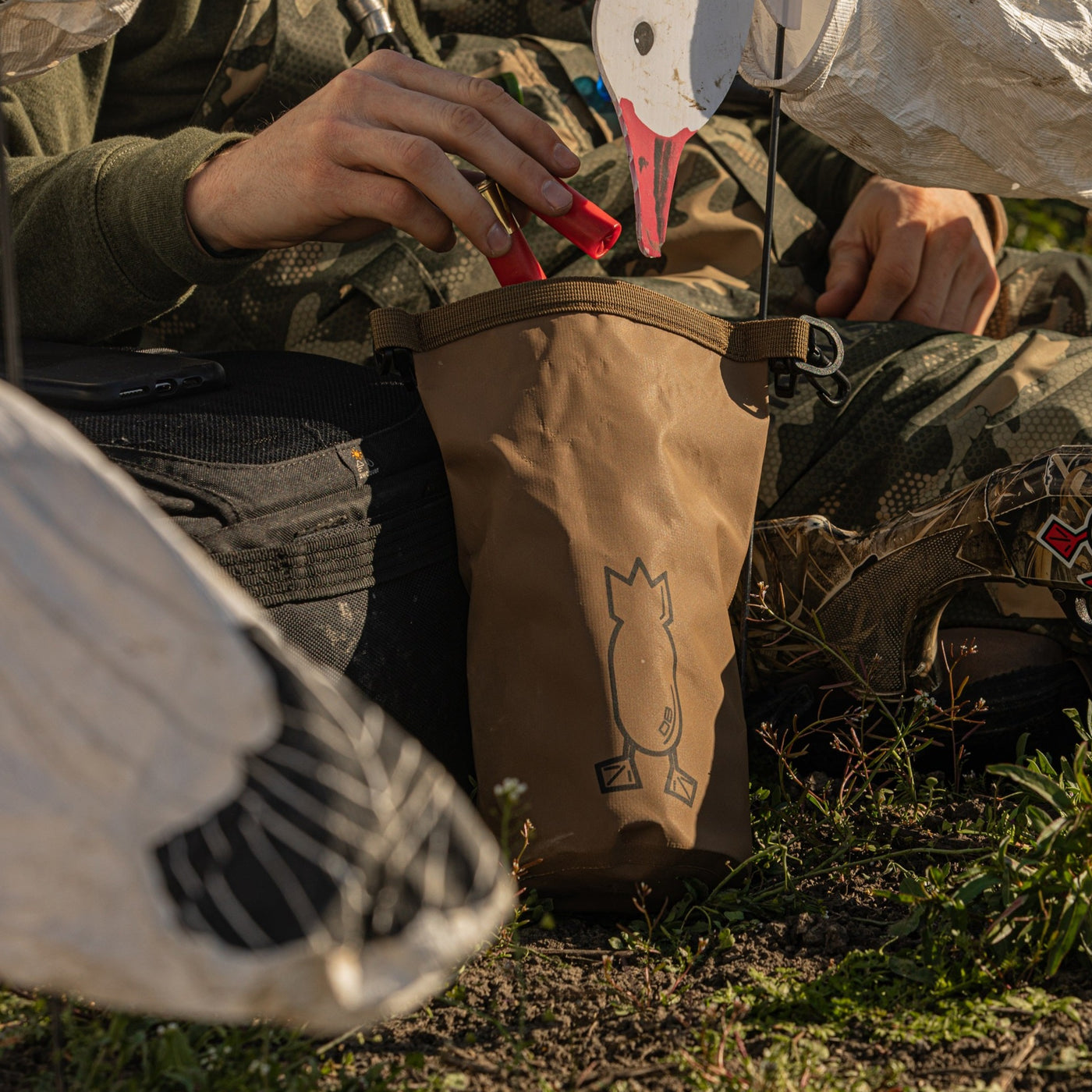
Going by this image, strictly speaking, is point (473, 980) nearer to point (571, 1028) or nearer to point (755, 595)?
point (571, 1028)

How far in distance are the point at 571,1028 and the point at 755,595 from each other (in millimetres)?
659

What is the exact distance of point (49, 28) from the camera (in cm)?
126

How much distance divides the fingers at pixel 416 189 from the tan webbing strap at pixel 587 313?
0.10 meters

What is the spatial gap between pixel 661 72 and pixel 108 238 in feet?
2.66

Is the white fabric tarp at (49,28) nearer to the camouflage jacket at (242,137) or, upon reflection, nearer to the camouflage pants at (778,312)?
the camouflage jacket at (242,137)

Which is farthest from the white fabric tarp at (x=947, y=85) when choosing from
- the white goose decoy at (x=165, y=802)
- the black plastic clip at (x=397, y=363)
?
the white goose decoy at (x=165, y=802)

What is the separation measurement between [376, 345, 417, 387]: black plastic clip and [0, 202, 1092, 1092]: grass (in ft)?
1.76

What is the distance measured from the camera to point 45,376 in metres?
1.30

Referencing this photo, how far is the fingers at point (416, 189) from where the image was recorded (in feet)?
4.38

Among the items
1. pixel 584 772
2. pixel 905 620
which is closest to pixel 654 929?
pixel 584 772

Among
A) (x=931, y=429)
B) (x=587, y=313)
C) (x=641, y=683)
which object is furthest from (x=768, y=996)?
(x=931, y=429)

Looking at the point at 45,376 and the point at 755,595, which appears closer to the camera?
the point at 45,376

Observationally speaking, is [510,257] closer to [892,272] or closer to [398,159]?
[398,159]

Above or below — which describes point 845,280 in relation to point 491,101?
below
